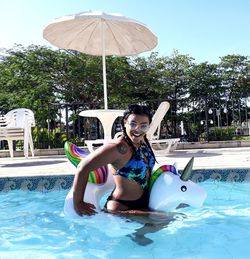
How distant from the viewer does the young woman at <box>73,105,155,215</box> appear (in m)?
2.56

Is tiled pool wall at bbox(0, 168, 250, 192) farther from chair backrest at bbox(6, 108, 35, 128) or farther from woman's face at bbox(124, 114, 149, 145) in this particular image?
chair backrest at bbox(6, 108, 35, 128)

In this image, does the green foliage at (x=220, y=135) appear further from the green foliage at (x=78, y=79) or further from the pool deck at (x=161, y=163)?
the pool deck at (x=161, y=163)

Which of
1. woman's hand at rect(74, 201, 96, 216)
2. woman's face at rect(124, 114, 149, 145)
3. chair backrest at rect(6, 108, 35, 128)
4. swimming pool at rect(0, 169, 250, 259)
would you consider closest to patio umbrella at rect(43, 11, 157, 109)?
chair backrest at rect(6, 108, 35, 128)

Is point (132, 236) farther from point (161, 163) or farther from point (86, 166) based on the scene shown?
point (161, 163)

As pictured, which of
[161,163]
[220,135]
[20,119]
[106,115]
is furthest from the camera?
[220,135]

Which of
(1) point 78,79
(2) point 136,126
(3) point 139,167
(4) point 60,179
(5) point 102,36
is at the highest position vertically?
(1) point 78,79

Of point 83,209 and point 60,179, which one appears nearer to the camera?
point 83,209

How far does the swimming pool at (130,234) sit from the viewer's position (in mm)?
2520

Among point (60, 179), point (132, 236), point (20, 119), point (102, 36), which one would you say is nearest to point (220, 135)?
point (102, 36)

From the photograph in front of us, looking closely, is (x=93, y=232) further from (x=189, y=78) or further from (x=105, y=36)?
(x=189, y=78)

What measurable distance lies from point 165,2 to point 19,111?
8.31 metres

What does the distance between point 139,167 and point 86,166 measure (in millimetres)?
493

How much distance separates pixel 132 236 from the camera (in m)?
2.70

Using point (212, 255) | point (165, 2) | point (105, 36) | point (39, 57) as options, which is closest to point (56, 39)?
point (105, 36)
